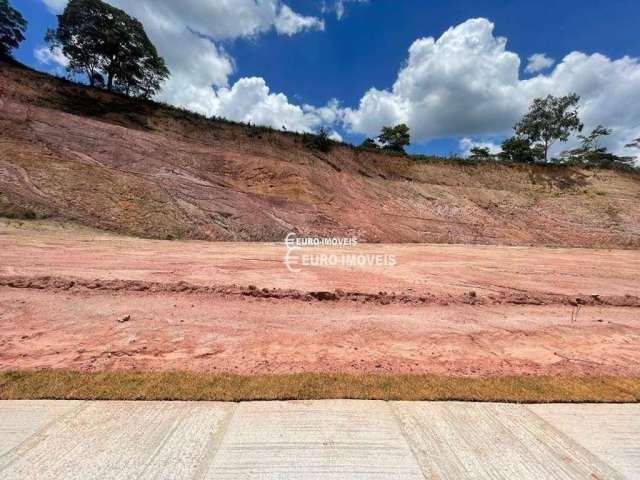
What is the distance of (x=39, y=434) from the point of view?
2354 millimetres

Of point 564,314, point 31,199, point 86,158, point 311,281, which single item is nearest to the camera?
point 564,314

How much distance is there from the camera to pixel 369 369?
3734 mm

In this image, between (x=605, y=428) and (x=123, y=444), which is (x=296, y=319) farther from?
(x=605, y=428)

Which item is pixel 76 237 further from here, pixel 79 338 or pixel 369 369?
pixel 369 369

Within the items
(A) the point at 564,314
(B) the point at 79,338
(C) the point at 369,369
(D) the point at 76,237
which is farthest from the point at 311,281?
(D) the point at 76,237

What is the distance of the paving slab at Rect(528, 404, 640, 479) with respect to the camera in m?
2.33


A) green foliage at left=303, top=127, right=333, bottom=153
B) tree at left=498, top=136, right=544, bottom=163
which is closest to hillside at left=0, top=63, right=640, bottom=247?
green foliage at left=303, top=127, right=333, bottom=153

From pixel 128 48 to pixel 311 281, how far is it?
31510mm

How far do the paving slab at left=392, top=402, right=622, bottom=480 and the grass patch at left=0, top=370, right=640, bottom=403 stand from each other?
221 mm

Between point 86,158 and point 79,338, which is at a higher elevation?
point 86,158

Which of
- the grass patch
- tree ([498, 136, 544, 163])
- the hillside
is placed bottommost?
the grass patch

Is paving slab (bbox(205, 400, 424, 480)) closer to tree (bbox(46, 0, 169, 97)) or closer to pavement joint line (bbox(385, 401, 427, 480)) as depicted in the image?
pavement joint line (bbox(385, 401, 427, 480))

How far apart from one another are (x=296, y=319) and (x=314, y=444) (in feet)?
9.90

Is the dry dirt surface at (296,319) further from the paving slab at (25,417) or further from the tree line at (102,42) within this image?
the tree line at (102,42)
